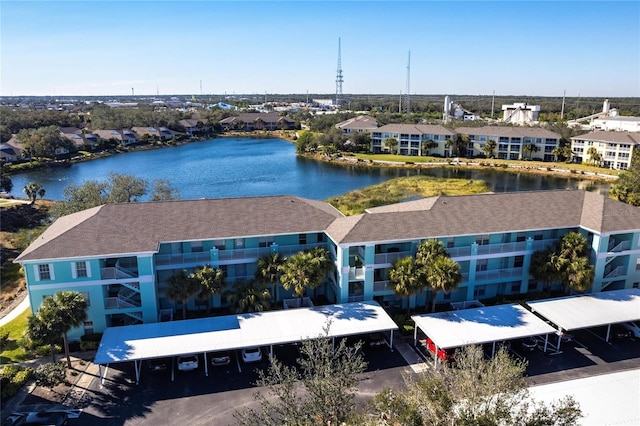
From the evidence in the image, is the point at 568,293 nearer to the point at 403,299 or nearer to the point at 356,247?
the point at 403,299

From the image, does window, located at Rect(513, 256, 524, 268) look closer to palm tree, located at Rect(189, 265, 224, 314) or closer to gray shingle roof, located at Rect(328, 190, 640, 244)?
gray shingle roof, located at Rect(328, 190, 640, 244)

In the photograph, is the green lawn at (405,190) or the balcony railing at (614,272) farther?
the green lawn at (405,190)

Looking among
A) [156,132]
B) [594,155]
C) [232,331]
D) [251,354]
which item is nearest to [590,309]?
[251,354]

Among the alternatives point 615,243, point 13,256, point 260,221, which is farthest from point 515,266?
point 13,256

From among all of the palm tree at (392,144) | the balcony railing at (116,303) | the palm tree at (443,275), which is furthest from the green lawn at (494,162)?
the balcony railing at (116,303)

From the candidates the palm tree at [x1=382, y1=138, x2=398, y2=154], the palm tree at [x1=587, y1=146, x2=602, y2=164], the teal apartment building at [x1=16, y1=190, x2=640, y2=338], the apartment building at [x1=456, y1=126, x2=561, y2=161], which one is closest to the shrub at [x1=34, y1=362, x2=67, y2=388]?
the teal apartment building at [x1=16, y1=190, x2=640, y2=338]

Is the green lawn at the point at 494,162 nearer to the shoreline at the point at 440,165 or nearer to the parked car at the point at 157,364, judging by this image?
the shoreline at the point at 440,165
